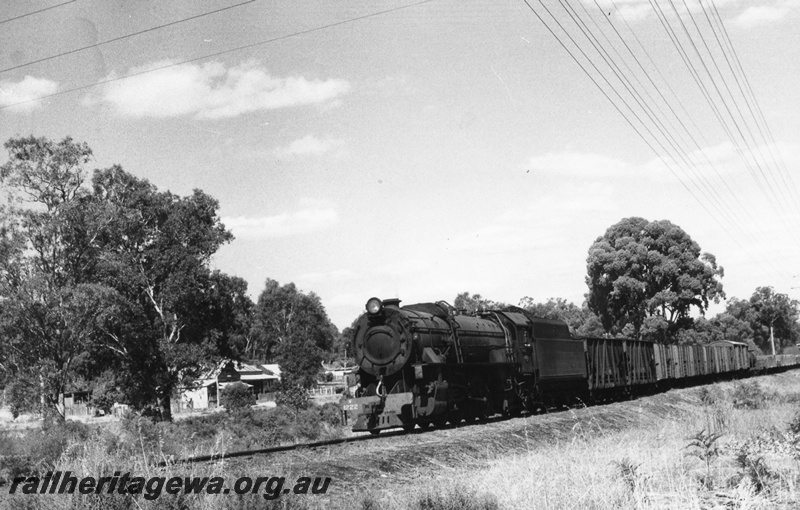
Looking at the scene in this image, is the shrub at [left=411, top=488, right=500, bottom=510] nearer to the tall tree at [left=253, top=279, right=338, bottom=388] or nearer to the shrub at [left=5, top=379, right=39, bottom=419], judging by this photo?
the shrub at [left=5, top=379, right=39, bottom=419]

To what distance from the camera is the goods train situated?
18.5m

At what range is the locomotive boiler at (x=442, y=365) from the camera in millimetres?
18375

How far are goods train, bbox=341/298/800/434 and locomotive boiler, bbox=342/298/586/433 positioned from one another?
0.09ft

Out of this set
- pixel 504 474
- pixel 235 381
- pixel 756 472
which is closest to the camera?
pixel 756 472

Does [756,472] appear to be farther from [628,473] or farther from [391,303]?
[391,303]

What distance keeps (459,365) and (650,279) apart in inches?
1915

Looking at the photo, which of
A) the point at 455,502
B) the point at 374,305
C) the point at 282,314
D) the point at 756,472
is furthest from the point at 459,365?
the point at 282,314

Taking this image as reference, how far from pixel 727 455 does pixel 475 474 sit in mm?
4510

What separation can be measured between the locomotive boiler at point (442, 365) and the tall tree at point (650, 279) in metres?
40.6

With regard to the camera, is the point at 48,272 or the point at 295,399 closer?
the point at 48,272

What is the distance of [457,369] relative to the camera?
20047 millimetres

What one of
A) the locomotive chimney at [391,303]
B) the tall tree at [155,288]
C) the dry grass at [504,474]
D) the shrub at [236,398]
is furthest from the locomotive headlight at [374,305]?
the shrub at [236,398]

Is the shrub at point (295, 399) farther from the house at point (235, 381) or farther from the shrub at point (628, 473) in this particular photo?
the shrub at point (628, 473)

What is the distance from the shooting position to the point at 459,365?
64.7 feet
